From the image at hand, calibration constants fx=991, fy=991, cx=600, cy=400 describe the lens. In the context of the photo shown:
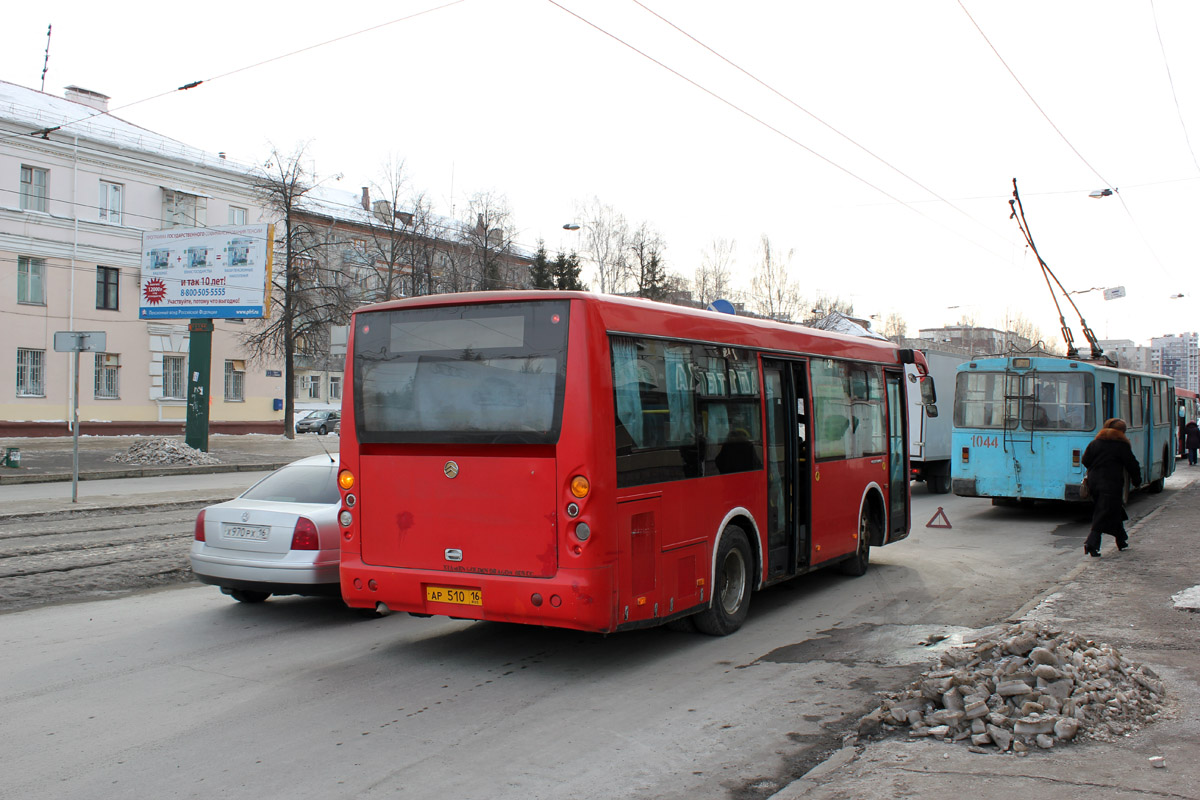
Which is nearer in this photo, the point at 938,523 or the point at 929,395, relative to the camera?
the point at 929,395

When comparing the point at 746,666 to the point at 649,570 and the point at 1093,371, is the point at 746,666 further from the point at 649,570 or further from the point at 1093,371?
the point at 1093,371

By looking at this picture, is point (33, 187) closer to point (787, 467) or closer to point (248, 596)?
point (248, 596)

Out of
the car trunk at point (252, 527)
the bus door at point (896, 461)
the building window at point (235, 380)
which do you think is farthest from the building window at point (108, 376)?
the bus door at point (896, 461)

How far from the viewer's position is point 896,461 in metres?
12.3

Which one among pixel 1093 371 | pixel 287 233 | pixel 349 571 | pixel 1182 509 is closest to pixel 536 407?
pixel 349 571

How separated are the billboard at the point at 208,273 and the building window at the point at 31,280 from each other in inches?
430

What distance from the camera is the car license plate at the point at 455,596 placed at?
23.0ft

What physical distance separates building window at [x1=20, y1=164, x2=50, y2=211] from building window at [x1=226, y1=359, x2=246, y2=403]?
10921 millimetres

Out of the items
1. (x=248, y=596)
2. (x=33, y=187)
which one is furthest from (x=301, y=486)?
(x=33, y=187)

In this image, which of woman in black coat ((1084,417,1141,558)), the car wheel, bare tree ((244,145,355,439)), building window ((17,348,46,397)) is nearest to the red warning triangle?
woman in black coat ((1084,417,1141,558))

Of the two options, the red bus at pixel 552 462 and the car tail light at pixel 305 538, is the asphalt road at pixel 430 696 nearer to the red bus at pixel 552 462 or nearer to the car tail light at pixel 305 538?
the red bus at pixel 552 462

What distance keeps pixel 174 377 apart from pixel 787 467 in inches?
1622

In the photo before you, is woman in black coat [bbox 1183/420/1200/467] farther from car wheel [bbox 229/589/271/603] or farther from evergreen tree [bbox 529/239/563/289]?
car wheel [bbox 229/589/271/603]

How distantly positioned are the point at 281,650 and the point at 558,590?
255 centimetres
